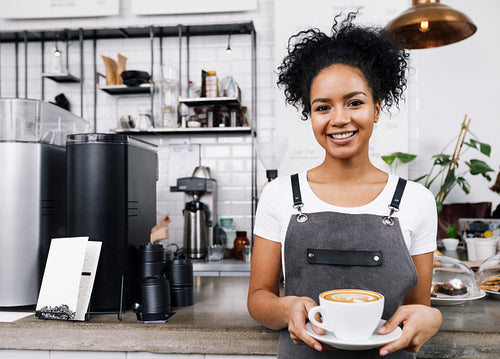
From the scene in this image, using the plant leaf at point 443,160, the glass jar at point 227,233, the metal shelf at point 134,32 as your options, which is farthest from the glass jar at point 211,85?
the plant leaf at point 443,160

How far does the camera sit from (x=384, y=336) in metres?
0.80

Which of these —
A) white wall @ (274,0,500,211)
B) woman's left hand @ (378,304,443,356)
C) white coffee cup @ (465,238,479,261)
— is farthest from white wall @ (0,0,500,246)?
woman's left hand @ (378,304,443,356)

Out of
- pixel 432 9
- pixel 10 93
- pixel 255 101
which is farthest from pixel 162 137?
pixel 432 9

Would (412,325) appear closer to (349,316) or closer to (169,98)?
(349,316)

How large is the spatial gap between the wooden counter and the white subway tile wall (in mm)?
2714

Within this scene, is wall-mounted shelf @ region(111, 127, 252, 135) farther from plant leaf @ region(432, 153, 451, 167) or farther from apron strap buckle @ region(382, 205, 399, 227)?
apron strap buckle @ region(382, 205, 399, 227)

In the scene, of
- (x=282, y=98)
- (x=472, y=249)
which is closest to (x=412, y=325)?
(x=472, y=249)

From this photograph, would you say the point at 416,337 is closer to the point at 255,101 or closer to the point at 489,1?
the point at 255,101

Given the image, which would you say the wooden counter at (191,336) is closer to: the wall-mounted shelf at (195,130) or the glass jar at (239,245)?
the glass jar at (239,245)

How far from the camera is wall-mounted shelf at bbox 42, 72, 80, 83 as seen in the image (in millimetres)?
3754

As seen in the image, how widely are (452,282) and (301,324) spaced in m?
0.80

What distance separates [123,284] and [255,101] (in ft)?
9.20

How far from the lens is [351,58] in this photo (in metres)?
1.07

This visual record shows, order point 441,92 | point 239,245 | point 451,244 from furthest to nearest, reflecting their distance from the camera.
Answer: point 441,92
point 239,245
point 451,244
